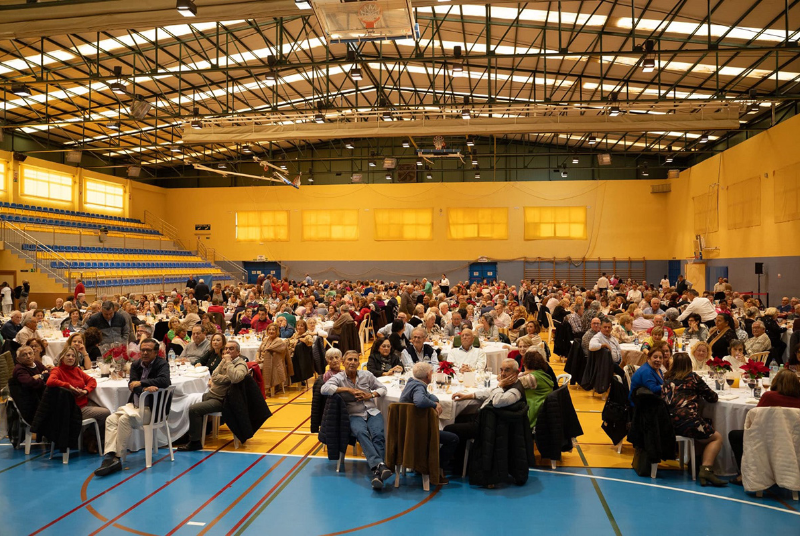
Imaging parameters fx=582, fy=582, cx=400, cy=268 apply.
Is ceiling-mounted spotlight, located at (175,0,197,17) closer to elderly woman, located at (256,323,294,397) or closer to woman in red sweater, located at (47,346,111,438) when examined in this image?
woman in red sweater, located at (47,346,111,438)

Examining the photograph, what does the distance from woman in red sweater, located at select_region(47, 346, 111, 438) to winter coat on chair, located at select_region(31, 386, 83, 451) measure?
95 mm

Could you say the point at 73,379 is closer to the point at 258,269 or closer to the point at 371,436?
the point at 371,436

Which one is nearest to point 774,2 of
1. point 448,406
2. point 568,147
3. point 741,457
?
point 741,457

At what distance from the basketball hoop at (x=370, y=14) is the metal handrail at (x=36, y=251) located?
1796cm

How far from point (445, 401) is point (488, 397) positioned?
400mm

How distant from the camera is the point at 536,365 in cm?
546

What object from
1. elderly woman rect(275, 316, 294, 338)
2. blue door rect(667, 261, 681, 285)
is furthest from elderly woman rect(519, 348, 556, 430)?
blue door rect(667, 261, 681, 285)

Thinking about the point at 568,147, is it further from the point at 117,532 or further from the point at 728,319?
the point at 117,532

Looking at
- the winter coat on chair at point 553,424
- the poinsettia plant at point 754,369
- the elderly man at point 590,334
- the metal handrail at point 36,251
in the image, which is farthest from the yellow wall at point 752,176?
the metal handrail at point 36,251

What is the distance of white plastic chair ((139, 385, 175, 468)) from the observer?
5.67 m

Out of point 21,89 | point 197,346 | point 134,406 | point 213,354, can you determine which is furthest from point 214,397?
point 21,89

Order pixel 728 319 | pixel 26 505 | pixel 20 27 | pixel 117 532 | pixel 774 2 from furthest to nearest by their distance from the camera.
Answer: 1. pixel 774 2
2. pixel 728 319
3. pixel 20 27
4. pixel 26 505
5. pixel 117 532

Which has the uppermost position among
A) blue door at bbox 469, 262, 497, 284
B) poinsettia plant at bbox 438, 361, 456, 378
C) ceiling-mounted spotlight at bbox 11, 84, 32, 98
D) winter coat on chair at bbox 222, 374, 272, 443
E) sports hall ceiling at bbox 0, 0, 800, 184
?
sports hall ceiling at bbox 0, 0, 800, 184

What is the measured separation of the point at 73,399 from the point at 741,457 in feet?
20.6
